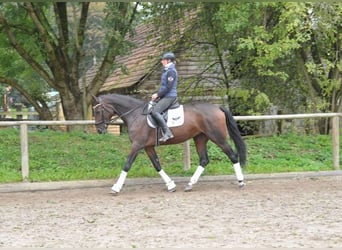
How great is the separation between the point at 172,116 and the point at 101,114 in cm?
120

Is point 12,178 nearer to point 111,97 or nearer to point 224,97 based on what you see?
point 111,97

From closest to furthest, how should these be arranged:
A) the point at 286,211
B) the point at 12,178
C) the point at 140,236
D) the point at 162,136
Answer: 1. the point at 140,236
2. the point at 286,211
3. the point at 162,136
4. the point at 12,178

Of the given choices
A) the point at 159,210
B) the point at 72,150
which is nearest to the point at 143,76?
the point at 72,150

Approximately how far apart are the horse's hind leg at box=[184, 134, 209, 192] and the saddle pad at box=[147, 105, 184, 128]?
0.61m

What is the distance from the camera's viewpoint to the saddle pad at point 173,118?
8977 millimetres

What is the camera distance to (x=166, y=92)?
29.0 feet

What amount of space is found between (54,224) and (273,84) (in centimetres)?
928

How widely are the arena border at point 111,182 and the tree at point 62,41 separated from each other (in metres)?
4.61

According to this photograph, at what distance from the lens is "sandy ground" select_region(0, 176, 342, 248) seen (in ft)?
18.2

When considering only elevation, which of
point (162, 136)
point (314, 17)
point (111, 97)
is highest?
point (314, 17)

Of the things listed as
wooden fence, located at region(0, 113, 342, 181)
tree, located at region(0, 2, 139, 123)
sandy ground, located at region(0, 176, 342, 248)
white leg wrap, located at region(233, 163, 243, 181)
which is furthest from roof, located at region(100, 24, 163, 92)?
sandy ground, located at region(0, 176, 342, 248)

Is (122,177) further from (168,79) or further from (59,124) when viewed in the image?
(59,124)

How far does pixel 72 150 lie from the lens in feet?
38.3

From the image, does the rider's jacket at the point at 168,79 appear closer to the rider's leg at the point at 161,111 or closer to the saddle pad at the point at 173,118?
the rider's leg at the point at 161,111
